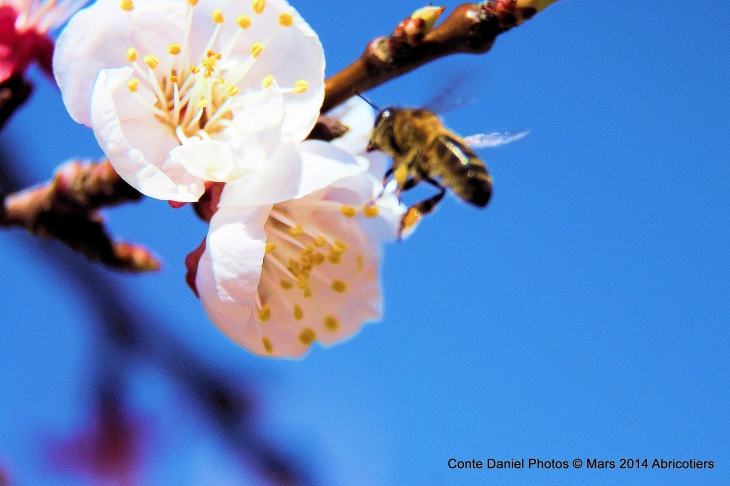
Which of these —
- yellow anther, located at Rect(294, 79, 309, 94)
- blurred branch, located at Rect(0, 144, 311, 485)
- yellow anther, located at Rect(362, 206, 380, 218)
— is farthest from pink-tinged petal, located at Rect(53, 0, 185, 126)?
blurred branch, located at Rect(0, 144, 311, 485)

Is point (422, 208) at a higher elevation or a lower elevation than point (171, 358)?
higher

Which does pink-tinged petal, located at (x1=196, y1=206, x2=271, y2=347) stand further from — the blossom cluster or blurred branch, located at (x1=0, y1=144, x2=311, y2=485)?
blurred branch, located at (x1=0, y1=144, x2=311, y2=485)

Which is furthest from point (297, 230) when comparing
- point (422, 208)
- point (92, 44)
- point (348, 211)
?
point (92, 44)

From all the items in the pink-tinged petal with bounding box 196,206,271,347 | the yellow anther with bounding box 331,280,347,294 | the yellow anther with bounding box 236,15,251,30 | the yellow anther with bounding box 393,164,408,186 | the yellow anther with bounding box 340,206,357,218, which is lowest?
the pink-tinged petal with bounding box 196,206,271,347

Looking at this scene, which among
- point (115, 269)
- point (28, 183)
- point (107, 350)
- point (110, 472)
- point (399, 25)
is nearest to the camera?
point (399, 25)

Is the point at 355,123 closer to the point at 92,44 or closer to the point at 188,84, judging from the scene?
the point at 188,84

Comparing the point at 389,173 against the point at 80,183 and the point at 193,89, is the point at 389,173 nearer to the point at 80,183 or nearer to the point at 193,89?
the point at 193,89

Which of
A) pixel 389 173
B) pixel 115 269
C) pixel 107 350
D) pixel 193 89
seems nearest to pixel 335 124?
pixel 389 173
